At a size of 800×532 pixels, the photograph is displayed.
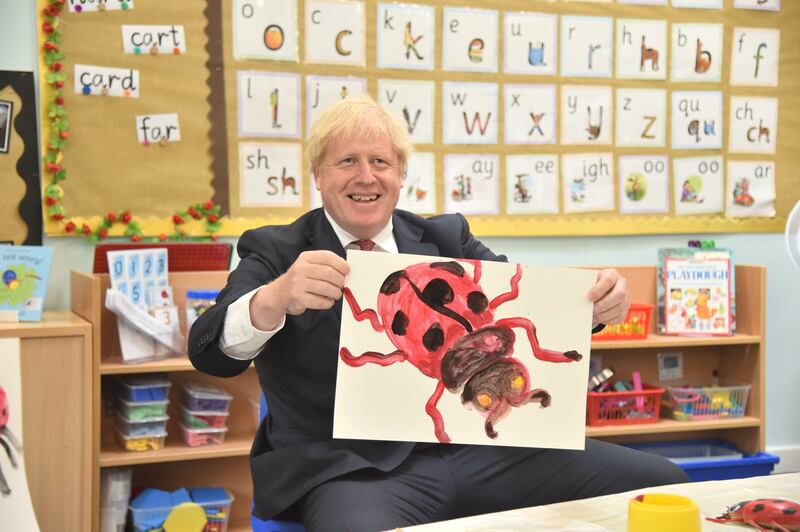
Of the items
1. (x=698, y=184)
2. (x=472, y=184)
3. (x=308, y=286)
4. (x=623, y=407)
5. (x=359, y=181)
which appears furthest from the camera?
(x=698, y=184)

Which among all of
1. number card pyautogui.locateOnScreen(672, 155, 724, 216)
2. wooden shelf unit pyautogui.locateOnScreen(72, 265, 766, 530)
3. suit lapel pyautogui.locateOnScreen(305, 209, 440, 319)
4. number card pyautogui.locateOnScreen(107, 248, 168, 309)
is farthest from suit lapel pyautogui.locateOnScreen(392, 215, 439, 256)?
number card pyautogui.locateOnScreen(672, 155, 724, 216)

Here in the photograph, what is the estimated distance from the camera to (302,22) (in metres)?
3.15

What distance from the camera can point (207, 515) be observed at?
276 cm

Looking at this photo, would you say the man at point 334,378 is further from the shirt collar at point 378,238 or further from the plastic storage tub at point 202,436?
the plastic storage tub at point 202,436

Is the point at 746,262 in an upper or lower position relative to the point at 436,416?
upper

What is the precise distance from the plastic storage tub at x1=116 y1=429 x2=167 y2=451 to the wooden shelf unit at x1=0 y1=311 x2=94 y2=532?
0.83 ft

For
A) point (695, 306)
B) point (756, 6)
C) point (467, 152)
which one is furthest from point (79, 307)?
point (756, 6)

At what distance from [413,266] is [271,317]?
27cm

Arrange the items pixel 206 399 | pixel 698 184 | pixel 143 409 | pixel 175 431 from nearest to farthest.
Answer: pixel 143 409 → pixel 206 399 → pixel 175 431 → pixel 698 184

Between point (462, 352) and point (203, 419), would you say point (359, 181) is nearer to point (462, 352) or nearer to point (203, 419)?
point (462, 352)

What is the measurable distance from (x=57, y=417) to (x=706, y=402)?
2447mm

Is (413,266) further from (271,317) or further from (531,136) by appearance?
(531,136)

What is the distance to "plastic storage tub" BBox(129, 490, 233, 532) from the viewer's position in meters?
2.69

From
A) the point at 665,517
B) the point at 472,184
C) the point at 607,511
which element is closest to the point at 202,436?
the point at 472,184
